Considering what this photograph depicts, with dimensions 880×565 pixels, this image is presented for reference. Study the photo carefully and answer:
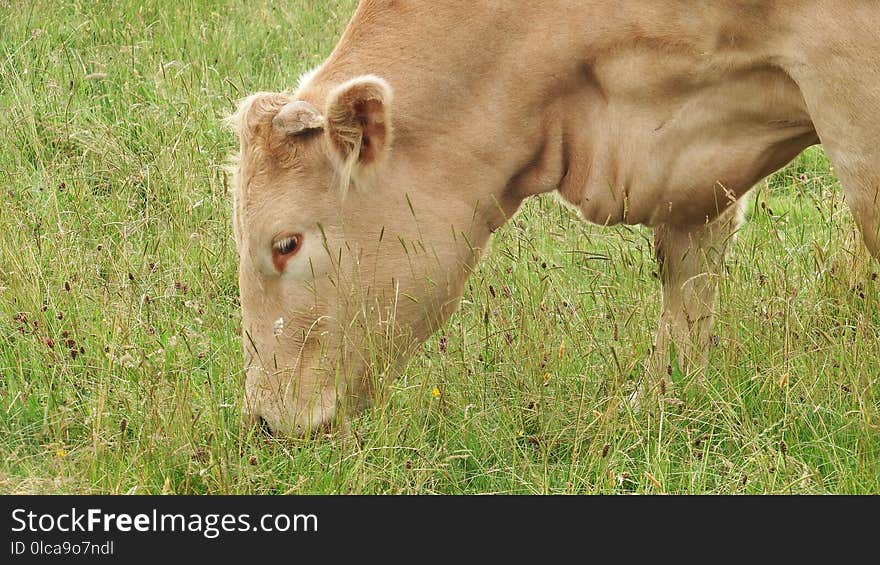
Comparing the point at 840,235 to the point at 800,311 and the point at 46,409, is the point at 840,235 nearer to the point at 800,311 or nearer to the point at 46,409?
the point at 800,311

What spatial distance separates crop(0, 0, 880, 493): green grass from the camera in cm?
439

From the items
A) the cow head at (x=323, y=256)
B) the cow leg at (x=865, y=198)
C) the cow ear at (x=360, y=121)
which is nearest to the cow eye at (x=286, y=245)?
the cow head at (x=323, y=256)

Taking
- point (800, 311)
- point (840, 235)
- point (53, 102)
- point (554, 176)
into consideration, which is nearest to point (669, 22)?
point (554, 176)

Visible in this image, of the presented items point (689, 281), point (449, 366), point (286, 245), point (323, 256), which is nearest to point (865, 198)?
point (689, 281)

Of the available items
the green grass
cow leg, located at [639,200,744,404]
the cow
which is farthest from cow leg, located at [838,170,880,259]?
cow leg, located at [639,200,744,404]

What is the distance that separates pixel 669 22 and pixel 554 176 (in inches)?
28.9

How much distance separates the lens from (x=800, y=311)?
17.8ft

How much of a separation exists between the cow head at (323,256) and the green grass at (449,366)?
0.18 m

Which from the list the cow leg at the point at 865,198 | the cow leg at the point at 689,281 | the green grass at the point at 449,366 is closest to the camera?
the cow leg at the point at 865,198

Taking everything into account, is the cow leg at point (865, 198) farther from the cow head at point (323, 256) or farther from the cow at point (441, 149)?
the cow head at point (323, 256)

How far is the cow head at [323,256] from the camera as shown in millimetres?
4609

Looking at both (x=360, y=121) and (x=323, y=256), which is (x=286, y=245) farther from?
(x=360, y=121)

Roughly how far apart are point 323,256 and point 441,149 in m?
0.58

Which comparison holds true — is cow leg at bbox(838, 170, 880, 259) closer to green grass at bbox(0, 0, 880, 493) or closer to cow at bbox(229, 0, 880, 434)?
cow at bbox(229, 0, 880, 434)
